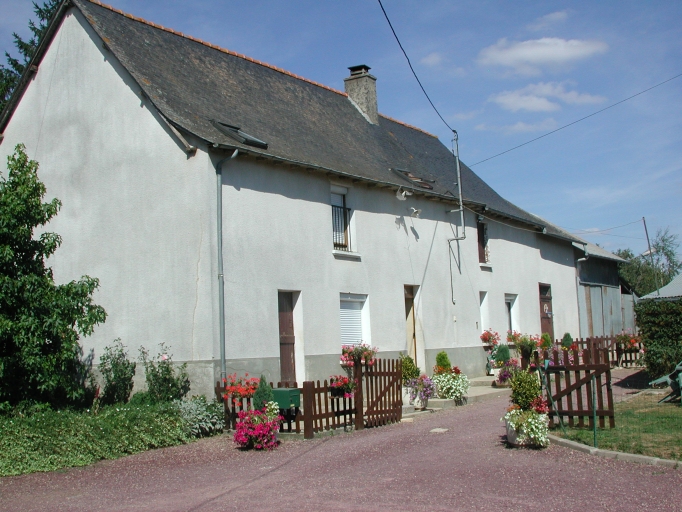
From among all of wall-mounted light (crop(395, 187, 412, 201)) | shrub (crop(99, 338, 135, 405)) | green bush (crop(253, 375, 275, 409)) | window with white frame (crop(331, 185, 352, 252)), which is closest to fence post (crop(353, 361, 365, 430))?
green bush (crop(253, 375, 275, 409))

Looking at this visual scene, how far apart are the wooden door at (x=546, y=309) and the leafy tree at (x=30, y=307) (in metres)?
17.7

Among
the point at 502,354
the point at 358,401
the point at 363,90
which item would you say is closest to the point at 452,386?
the point at 358,401

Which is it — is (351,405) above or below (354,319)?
below

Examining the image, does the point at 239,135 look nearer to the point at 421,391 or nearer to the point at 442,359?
the point at 421,391

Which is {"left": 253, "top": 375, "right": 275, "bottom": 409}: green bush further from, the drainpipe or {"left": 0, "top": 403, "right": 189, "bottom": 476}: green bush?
the drainpipe

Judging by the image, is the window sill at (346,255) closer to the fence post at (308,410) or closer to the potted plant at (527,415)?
the fence post at (308,410)

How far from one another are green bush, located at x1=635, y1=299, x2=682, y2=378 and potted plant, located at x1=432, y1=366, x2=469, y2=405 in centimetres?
414

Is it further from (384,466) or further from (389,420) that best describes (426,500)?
(389,420)

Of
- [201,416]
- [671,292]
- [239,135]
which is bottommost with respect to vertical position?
[201,416]

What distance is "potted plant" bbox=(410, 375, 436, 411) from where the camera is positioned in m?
15.1

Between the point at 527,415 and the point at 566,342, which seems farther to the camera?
the point at 566,342

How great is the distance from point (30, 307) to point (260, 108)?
793cm

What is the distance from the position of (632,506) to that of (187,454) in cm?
670

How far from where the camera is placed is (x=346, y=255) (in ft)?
54.8
